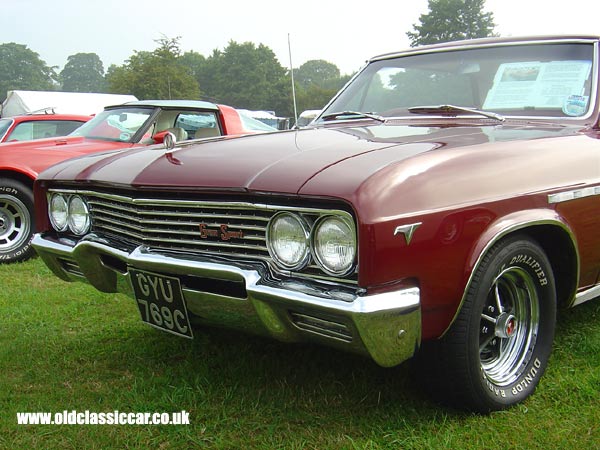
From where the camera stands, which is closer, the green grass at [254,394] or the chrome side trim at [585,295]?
the green grass at [254,394]

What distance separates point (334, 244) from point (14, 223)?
4.54 m

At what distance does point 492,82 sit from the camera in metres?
3.16

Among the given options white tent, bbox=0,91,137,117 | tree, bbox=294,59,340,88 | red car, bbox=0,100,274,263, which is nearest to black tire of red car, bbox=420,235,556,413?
red car, bbox=0,100,274,263

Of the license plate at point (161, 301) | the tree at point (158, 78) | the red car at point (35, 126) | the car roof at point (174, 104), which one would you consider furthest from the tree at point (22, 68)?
the license plate at point (161, 301)

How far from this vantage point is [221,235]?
7.29ft

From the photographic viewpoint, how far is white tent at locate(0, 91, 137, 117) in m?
17.8

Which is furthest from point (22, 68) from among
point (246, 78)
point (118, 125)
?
point (118, 125)

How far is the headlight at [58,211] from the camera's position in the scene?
119 inches

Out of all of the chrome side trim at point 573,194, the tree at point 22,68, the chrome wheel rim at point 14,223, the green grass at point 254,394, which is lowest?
the green grass at point 254,394

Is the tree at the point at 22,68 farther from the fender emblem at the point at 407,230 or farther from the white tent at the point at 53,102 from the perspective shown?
the fender emblem at the point at 407,230

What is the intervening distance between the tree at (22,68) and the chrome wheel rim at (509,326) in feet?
320

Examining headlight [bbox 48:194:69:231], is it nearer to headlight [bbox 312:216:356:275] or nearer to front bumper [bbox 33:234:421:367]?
front bumper [bbox 33:234:421:367]

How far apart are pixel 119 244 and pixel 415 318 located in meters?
1.33

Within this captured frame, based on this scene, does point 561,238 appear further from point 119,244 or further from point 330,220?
point 119,244
